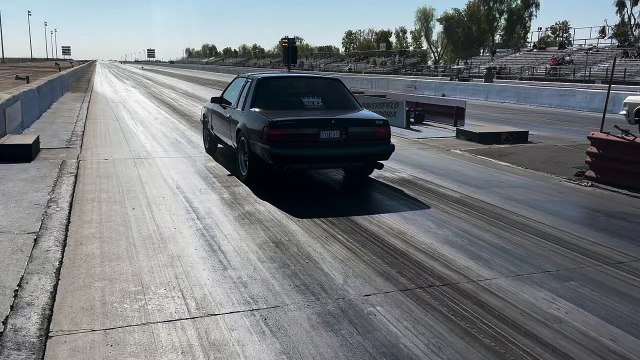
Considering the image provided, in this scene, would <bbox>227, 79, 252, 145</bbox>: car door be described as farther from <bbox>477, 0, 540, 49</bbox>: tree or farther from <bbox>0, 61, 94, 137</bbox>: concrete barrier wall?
<bbox>477, 0, 540, 49</bbox>: tree

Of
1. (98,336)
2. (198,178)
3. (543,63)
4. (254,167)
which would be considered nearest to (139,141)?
(198,178)

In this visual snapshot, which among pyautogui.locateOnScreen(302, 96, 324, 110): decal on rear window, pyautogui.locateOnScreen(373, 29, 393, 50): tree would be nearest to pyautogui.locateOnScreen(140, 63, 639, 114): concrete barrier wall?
pyautogui.locateOnScreen(302, 96, 324, 110): decal on rear window

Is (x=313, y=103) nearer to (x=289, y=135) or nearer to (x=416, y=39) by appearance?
(x=289, y=135)

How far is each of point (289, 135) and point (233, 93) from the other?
2.58 m

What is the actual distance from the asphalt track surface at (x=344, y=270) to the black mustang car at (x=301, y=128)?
1.76ft

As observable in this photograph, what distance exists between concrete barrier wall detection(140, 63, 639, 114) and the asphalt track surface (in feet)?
54.5

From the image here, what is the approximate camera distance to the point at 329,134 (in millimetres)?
7402

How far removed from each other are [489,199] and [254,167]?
11.0 feet

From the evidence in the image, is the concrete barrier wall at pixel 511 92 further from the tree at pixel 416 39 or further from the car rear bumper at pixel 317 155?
the tree at pixel 416 39

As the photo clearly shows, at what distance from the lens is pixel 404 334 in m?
3.81

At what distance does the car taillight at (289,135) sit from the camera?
23.8ft

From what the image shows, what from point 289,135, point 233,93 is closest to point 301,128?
point 289,135

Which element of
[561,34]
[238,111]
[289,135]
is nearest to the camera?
[289,135]

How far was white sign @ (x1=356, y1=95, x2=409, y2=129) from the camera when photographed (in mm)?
16594
